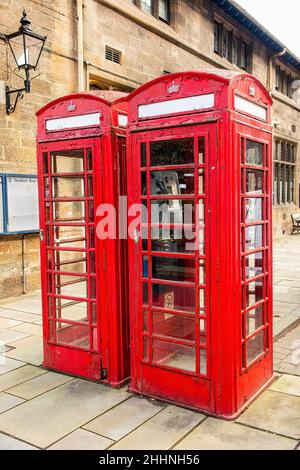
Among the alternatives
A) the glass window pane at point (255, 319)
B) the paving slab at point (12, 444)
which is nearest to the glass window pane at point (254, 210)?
the glass window pane at point (255, 319)

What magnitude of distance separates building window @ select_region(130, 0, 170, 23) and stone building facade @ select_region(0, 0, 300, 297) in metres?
0.02

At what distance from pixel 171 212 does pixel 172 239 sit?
26 centimetres

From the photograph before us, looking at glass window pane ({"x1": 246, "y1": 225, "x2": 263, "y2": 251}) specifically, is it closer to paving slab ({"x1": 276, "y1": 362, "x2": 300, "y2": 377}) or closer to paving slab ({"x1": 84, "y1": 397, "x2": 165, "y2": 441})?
paving slab ({"x1": 276, "y1": 362, "x2": 300, "y2": 377})

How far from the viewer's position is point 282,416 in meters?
3.31

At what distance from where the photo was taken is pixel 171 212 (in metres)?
3.88

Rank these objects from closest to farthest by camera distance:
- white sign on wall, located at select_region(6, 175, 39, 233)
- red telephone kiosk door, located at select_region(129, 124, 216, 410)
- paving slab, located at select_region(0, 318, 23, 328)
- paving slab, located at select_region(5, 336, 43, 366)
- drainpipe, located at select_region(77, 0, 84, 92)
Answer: red telephone kiosk door, located at select_region(129, 124, 216, 410) → paving slab, located at select_region(5, 336, 43, 366) → paving slab, located at select_region(0, 318, 23, 328) → white sign on wall, located at select_region(6, 175, 39, 233) → drainpipe, located at select_region(77, 0, 84, 92)

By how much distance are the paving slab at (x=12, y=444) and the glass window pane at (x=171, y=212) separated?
6.12 feet

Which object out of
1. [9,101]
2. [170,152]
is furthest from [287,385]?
[9,101]

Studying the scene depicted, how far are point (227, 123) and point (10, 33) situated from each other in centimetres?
581

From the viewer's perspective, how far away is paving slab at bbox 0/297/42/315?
22.3ft

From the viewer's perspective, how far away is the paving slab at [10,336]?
17.5ft

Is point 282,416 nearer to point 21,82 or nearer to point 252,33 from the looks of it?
point 21,82

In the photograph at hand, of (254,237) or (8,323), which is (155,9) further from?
(254,237)

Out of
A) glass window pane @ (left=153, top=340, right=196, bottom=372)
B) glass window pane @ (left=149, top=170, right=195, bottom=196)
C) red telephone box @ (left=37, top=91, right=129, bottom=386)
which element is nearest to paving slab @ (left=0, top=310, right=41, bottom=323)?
red telephone box @ (left=37, top=91, right=129, bottom=386)
